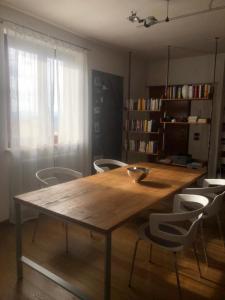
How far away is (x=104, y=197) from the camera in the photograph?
2047mm

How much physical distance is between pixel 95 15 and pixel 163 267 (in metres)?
2.90

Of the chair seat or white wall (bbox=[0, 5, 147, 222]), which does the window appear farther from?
the chair seat

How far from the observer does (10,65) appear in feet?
9.61

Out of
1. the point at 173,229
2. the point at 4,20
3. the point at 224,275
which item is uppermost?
the point at 4,20

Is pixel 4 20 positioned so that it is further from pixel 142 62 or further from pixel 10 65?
pixel 142 62

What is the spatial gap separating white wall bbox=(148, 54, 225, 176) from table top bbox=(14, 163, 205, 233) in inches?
91.0

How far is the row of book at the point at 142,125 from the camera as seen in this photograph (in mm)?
4803

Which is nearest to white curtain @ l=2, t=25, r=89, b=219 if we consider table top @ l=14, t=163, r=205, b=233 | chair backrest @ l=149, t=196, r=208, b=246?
table top @ l=14, t=163, r=205, b=233

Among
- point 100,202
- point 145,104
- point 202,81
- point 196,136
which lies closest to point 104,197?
point 100,202

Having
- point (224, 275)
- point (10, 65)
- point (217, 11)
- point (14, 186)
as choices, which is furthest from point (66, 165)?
point (217, 11)

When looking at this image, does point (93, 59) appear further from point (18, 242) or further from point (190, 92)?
point (18, 242)

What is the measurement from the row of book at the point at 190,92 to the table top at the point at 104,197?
6.24 feet

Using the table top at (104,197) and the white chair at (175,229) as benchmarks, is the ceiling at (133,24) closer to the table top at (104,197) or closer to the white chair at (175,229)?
the table top at (104,197)

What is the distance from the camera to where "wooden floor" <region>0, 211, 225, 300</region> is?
196 cm
